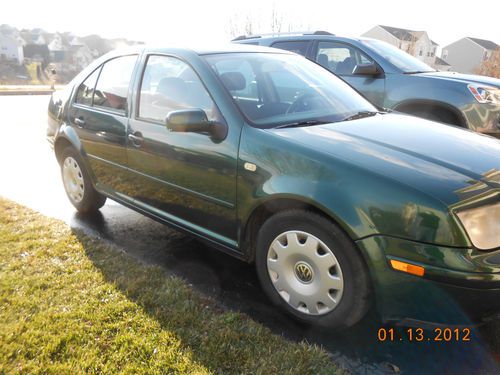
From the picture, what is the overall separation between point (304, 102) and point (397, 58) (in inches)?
136

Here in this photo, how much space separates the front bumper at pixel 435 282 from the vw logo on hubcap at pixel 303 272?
0.40 meters

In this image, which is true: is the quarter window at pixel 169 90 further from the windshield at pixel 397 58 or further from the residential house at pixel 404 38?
the residential house at pixel 404 38

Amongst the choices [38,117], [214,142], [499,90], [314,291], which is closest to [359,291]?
[314,291]

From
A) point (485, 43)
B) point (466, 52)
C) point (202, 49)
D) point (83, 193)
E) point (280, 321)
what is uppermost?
point (202, 49)

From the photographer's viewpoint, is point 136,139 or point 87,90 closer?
point 136,139

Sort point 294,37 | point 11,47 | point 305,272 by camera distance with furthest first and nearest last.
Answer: point 11,47, point 294,37, point 305,272

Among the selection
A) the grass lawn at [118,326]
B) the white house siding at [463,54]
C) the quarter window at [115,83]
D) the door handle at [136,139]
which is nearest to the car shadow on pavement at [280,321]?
the grass lawn at [118,326]

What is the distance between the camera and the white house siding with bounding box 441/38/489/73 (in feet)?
185

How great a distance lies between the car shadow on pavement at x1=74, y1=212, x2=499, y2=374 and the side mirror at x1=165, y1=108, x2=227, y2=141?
1088 millimetres

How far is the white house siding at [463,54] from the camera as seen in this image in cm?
5650

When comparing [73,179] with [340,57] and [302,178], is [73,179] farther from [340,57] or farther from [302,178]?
[340,57]

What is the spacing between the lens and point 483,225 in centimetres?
195

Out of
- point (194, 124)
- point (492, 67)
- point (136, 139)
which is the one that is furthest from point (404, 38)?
point (194, 124)

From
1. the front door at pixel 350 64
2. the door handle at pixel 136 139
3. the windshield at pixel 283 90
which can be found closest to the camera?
the windshield at pixel 283 90
